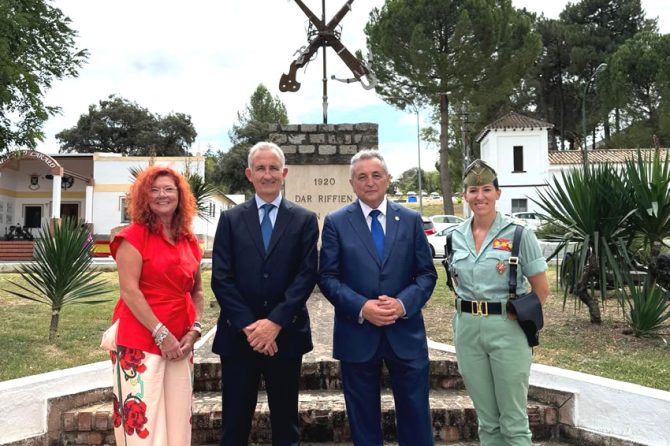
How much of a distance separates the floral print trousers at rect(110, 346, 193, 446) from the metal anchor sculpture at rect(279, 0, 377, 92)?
718cm

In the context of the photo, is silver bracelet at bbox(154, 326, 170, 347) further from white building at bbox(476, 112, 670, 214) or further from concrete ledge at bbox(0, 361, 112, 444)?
white building at bbox(476, 112, 670, 214)

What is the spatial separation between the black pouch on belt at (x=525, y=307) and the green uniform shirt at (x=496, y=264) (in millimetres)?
32

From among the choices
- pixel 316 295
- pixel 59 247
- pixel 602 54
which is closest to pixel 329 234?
pixel 59 247

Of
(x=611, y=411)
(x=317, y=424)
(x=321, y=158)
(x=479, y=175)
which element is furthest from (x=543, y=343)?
(x=321, y=158)

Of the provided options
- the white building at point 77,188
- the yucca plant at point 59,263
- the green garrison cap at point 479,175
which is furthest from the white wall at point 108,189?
the green garrison cap at point 479,175

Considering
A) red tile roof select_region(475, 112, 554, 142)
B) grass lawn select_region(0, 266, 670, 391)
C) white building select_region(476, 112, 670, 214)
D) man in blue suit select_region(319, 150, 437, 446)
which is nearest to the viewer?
man in blue suit select_region(319, 150, 437, 446)

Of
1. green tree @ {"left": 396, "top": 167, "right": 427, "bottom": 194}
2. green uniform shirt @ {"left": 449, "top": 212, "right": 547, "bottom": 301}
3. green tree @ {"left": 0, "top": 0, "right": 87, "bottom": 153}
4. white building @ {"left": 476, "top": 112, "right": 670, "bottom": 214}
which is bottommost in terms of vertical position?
green uniform shirt @ {"left": 449, "top": 212, "right": 547, "bottom": 301}

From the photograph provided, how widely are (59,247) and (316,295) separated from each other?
151 inches

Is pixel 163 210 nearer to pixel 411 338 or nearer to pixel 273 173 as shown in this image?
pixel 273 173

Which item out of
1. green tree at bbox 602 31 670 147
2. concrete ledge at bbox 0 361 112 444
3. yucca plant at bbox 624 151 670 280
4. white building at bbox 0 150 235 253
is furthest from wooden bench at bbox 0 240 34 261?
green tree at bbox 602 31 670 147

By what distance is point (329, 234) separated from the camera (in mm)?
2686

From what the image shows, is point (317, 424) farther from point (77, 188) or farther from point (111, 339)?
point (77, 188)

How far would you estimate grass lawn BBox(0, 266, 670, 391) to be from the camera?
413cm

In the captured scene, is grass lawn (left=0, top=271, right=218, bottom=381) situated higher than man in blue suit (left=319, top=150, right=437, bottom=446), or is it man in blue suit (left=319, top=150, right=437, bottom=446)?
man in blue suit (left=319, top=150, right=437, bottom=446)
